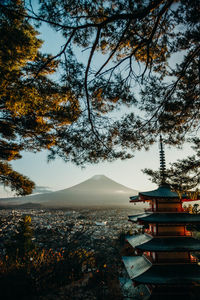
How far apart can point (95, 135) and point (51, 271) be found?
7.35 metres

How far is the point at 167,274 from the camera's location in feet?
16.2

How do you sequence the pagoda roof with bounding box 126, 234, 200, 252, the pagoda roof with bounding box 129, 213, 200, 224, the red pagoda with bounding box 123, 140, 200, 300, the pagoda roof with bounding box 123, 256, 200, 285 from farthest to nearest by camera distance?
the pagoda roof with bounding box 129, 213, 200, 224
the pagoda roof with bounding box 126, 234, 200, 252
the red pagoda with bounding box 123, 140, 200, 300
the pagoda roof with bounding box 123, 256, 200, 285

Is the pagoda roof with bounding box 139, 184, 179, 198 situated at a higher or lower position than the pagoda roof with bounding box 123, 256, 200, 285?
higher

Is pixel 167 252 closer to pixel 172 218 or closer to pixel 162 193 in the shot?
→ pixel 172 218

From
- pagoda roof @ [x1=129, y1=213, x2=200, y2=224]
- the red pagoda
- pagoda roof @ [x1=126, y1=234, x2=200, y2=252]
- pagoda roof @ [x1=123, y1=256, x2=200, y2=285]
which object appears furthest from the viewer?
pagoda roof @ [x1=129, y1=213, x2=200, y2=224]

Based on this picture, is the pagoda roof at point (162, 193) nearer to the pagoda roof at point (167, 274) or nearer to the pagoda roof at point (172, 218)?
the pagoda roof at point (172, 218)

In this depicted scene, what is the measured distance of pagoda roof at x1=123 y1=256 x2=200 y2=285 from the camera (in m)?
4.62

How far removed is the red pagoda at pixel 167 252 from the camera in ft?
15.8

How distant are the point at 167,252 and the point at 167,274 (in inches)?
25.8

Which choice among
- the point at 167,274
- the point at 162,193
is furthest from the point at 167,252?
the point at 162,193

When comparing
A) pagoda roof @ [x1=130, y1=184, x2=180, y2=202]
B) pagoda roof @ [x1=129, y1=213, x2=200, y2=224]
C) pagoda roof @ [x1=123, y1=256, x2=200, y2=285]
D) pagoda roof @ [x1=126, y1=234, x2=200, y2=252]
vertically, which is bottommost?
pagoda roof @ [x1=123, y1=256, x2=200, y2=285]

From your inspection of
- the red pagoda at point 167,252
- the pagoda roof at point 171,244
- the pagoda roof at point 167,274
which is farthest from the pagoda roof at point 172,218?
the pagoda roof at point 167,274

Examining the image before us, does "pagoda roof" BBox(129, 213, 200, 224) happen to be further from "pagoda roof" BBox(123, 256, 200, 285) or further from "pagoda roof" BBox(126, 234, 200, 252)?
"pagoda roof" BBox(123, 256, 200, 285)

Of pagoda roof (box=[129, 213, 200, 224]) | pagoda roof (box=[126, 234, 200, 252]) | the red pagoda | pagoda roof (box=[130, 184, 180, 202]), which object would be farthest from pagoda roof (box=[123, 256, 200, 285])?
pagoda roof (box=[130, 184, 180, 202])
